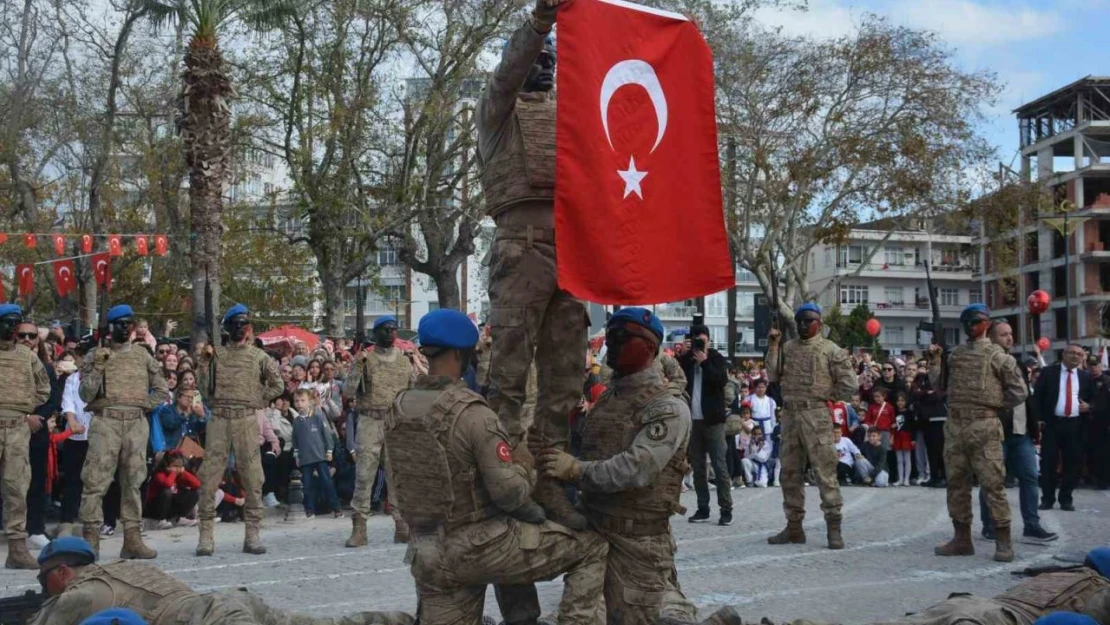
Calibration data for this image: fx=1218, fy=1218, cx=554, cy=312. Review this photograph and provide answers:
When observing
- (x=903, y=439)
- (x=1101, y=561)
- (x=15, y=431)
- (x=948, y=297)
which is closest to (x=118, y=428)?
(x=15, y=431)

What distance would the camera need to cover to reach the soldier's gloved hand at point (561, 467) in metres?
6.19

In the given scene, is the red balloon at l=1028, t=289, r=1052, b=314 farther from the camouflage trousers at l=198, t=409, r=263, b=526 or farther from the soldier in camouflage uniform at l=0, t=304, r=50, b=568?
the soldier in camouflage uniform at l=0, t=304, r=50, b=568

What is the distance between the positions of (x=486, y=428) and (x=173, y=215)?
30689 mm

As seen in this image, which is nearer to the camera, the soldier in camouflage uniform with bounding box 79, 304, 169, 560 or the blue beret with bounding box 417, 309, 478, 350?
the blue beret with bounding box 417, 309, 478, 350

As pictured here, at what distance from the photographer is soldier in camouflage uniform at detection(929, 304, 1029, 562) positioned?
10633 millimetres

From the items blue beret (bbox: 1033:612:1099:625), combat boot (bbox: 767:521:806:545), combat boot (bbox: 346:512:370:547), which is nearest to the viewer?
blue beret (bbox: 1033:612:1099:625)

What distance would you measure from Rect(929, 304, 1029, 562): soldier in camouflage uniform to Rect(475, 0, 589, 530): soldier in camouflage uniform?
534 cm

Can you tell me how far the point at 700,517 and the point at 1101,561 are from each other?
24.7ft

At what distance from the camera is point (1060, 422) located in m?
15.4

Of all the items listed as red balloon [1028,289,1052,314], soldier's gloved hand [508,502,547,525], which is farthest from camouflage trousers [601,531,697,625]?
red balloon [1028,289,1052,314]

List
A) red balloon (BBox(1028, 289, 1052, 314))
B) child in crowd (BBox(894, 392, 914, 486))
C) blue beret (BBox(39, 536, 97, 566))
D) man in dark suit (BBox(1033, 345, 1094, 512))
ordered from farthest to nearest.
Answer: red balloon (BBox(1028, 289, 1052, 314)) < child in crowd (BBox(894, 392, 914, 486)) < man in dark suit (BBox(1033, 345, 1094, 512)) < blue beret (BBox(39, 536, 97, 566))

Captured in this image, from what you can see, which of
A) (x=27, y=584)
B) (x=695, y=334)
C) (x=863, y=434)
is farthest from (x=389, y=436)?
(x=863, y=434)

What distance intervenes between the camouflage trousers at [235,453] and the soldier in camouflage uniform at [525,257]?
5.38m

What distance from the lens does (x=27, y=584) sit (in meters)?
9.58
